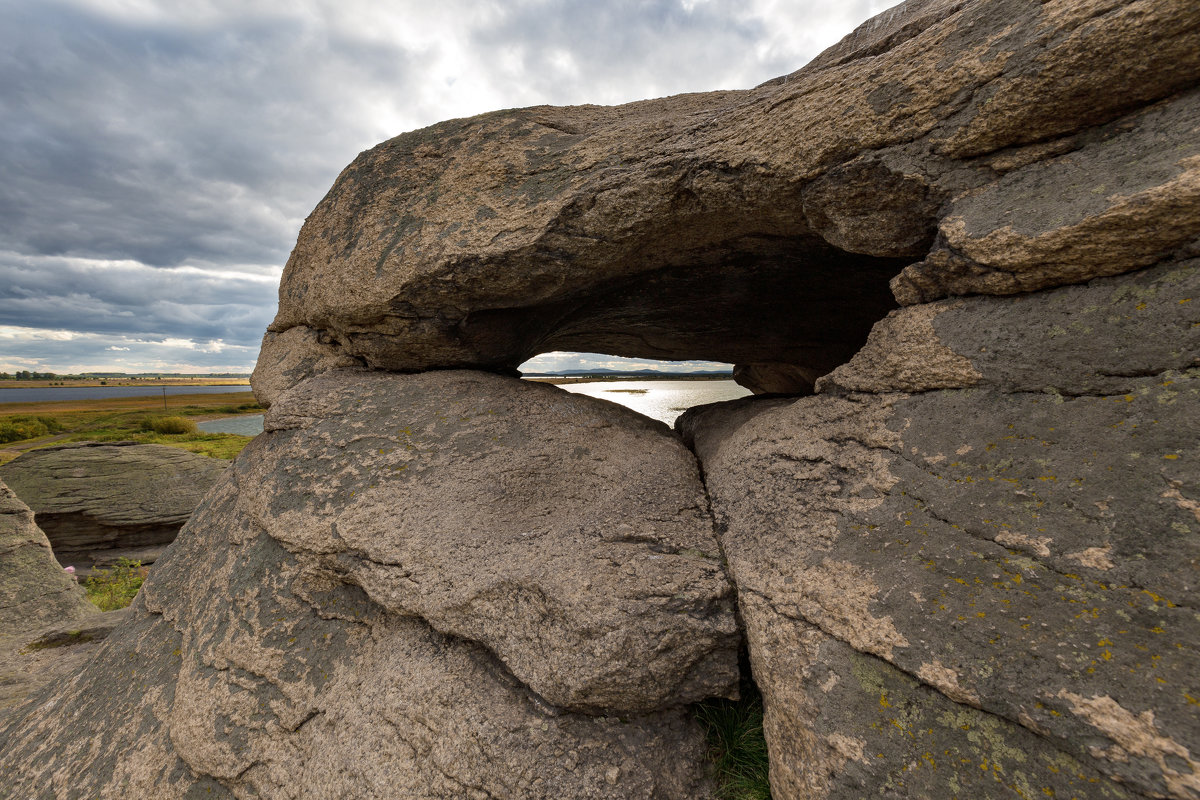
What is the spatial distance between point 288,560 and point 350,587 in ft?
3.02

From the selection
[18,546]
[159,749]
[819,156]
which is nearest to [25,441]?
[18,546]

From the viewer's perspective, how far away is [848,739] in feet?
12.0

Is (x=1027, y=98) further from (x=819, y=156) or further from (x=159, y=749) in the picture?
(x=159, y=749)

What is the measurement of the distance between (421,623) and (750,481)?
3892 millimetres

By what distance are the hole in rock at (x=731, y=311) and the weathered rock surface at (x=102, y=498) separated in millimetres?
21167

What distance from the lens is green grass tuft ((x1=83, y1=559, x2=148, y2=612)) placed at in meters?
17.0

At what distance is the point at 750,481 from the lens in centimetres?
550

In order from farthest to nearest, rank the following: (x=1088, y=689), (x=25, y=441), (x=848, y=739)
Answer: (x=25, y=441)
(x=848, y=739)
(x=1088, y=689)

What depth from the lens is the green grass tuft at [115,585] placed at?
17.0m

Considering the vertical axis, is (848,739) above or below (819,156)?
below

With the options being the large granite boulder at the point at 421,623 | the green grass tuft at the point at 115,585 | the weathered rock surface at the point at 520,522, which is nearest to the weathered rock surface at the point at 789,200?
the weathered rock surface at the point at 520,522

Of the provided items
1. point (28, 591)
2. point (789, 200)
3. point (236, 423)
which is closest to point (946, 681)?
point (789, 200)

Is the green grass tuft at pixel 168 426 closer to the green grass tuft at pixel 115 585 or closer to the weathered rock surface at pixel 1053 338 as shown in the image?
the green grass tuft at pixel 115 585

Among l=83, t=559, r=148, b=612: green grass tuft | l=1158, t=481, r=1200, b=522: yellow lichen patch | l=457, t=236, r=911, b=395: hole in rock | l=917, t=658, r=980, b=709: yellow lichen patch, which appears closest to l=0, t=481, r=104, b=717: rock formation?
l=83, t=559, r=148, b=612: green grass tuft
